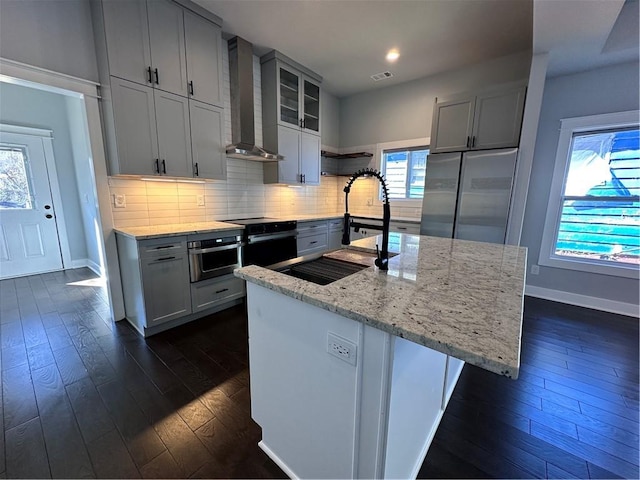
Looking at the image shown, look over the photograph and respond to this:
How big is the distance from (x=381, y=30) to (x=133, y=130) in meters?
2.63

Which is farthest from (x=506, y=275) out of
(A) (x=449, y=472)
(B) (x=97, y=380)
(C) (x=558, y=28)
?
(B) (x=97, y=380)

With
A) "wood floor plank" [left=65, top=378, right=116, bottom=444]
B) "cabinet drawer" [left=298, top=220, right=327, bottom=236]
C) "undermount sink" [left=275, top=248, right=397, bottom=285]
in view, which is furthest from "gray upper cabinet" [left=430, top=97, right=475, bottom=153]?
"wood floor plank" [left=65, top=378, right=116, bottom=444]

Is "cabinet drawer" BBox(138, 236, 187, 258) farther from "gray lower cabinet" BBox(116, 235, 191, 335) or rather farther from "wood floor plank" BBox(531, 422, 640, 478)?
"wood floor plank" BBox(531, 422, 640, 478)

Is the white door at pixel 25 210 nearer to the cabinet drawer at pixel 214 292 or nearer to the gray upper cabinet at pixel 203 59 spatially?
the gray upper cabinet at pixel 203 59

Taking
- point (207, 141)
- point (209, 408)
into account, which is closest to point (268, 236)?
point (207, 141)

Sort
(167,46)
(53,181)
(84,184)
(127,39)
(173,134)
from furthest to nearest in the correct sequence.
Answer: (53,181), (84,184), (173,134), (167,46), (127,39)

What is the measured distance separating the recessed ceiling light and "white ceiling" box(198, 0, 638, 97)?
6 centimetres

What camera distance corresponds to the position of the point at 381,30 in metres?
2.73

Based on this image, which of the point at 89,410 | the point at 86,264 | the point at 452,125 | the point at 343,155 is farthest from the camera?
the point at 343,155

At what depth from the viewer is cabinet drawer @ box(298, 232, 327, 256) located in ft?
12.0

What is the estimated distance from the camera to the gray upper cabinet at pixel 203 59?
2.50m

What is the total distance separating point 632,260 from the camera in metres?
2.95

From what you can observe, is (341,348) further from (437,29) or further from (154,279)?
(437,29)

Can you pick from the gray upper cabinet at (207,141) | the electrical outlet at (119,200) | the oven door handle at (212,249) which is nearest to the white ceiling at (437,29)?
the gray upper cabinet at (207,141)
